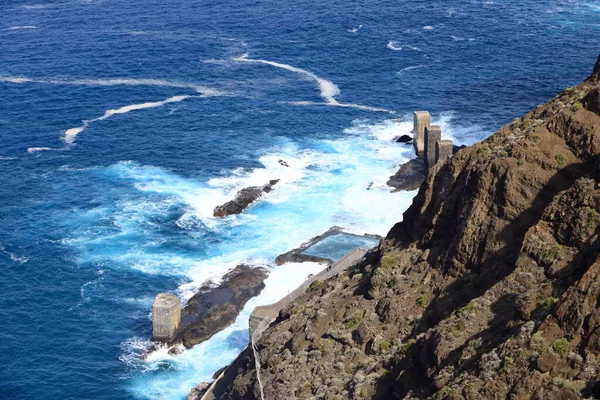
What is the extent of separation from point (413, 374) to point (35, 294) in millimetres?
63431

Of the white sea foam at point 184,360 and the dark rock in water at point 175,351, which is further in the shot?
the dark rock in water at point 175,351

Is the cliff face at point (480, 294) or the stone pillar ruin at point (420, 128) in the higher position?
→ the cliff face at point (480, 294)

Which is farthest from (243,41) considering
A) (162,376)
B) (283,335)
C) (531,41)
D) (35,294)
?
(283,335)

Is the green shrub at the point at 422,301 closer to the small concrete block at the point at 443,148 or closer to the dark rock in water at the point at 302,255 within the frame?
the dark rock in water at the point at 302,255

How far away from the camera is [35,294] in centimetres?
9269

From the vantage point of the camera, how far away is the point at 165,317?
273ft

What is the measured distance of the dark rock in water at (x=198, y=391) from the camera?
74812 millimetres

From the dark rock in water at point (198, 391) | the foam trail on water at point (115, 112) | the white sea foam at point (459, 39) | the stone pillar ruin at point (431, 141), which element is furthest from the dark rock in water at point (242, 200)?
the white sea foam at point (459, 39)

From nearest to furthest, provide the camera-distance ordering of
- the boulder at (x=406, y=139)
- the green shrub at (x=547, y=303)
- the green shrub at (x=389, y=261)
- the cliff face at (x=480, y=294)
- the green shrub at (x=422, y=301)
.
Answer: the cliff face at (x=480, y=294), the green shrub at (x=547, y=303), the green shrub at (x=422, y=301), the green shrub at (x=389, y=261), the boulder at (x=406, y=139)

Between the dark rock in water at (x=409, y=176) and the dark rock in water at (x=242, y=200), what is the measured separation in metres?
15.8

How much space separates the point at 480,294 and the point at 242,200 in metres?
70.8

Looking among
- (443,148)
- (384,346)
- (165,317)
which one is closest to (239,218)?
(443,148)

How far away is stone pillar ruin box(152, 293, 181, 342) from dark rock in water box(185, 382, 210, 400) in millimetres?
8790

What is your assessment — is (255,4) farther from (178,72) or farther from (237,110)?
(237,110)
